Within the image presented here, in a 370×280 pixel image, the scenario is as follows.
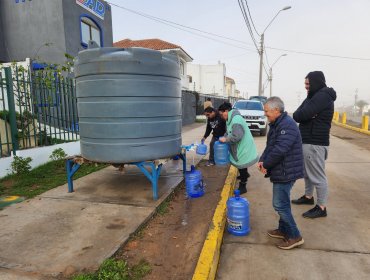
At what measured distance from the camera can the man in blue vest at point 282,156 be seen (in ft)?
9.55

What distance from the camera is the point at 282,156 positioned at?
2.93 m

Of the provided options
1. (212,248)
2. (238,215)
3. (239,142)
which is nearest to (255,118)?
(239,142)

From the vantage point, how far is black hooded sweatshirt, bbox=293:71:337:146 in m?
3.72

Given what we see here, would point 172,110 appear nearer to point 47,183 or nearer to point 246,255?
point 246,255

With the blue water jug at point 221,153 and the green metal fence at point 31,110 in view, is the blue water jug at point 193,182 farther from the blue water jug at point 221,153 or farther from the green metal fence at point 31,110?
the green metal fence at point 31,110

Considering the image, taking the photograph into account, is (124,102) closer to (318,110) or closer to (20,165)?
(318,110)

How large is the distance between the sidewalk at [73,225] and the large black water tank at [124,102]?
0.74 metres

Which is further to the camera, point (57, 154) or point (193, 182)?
point (57, 154)

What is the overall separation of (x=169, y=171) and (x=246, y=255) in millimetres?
3504

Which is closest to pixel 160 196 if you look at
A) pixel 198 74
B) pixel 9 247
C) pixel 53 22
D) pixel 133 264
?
pixel 133 264

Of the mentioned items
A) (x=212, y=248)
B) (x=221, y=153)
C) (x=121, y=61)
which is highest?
(x=121, y=61)

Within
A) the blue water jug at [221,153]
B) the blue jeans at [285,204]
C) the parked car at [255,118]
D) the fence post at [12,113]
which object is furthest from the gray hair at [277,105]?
the parked car at [255,118]

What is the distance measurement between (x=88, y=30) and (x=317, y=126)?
12.8 metres

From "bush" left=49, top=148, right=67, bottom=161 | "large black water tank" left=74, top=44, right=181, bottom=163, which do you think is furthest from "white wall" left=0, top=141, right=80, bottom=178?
"large black water tank" left=74, top=44, right=181, bottom=163
